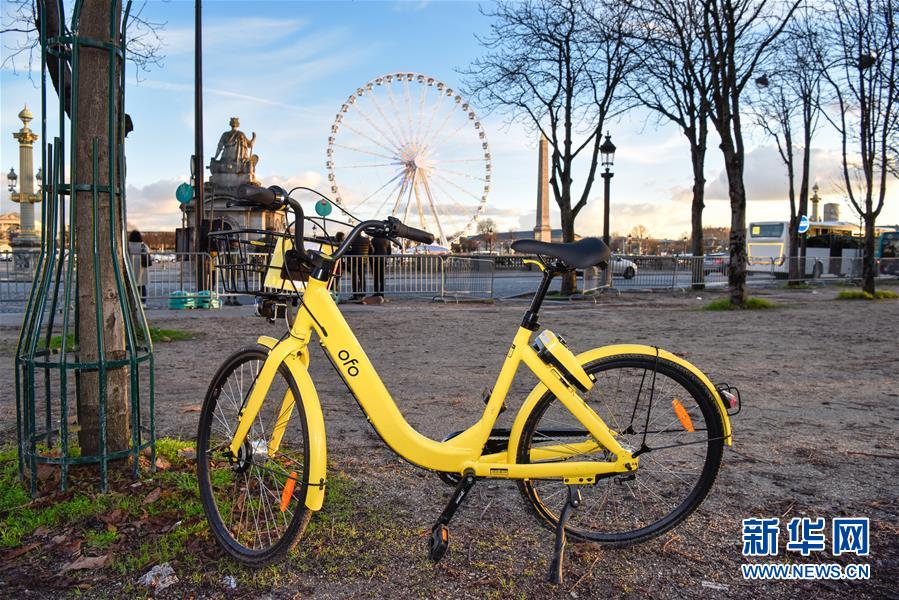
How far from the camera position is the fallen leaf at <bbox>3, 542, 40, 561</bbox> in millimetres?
2553

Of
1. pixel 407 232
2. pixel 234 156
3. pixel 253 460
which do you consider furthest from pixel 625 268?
pixel 234 156

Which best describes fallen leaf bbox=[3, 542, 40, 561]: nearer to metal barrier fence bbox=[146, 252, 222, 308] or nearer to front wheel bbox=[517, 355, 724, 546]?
front wheel bbox=[517, 355, 724, 546]

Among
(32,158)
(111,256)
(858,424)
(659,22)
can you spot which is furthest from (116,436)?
(32,158)

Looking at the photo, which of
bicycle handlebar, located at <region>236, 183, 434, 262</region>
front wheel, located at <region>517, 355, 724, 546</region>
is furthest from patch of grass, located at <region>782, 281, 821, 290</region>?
bicycle handlebar, located at <region>236, 183, 434, 262</region>

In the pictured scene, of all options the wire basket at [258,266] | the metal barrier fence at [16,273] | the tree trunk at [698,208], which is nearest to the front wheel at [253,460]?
the wire basket at [258,266]

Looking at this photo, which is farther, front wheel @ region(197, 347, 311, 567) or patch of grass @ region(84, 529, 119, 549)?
patch of grass @ region(84, 529, 119, 549)

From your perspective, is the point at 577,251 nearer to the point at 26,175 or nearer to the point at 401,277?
the point at 401,277

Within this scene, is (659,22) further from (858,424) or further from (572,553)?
(572,553)

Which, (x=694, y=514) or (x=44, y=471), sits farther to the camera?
(x=44, y=471)

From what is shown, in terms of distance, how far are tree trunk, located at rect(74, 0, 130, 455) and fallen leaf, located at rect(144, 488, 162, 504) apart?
1.07 feet

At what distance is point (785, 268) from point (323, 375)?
2524 cm

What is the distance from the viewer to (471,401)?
16.6ft

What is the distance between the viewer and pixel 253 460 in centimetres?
273

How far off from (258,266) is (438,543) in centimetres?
124
